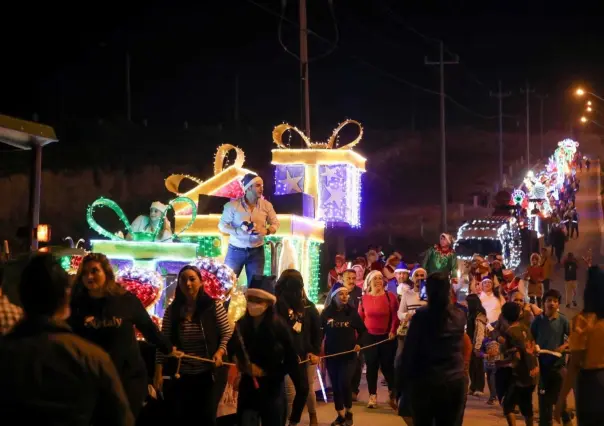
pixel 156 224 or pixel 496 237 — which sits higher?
pixel 496 237

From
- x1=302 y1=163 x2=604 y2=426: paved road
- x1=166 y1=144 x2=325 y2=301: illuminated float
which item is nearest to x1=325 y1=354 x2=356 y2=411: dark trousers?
x1=302 y1=163 x2=604 y2=426: paved road

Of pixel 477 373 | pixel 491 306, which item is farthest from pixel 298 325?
pixel 477 373

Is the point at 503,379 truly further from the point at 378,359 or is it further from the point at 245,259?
the point at 245,259

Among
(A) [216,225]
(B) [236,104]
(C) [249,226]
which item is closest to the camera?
(C) [249,226]

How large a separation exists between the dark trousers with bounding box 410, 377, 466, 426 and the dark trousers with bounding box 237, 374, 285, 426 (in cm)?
126

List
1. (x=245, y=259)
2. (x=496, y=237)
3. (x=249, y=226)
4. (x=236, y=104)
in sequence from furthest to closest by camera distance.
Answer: (x=236, y=104), (x=496, y=237), (x=245, y=259), (x=249, y=226)

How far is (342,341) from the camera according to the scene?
12180 mm

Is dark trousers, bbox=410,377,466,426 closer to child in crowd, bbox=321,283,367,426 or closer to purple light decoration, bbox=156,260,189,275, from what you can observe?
child in crowd, bbox=321,283,367,426

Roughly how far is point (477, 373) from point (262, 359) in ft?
24.9

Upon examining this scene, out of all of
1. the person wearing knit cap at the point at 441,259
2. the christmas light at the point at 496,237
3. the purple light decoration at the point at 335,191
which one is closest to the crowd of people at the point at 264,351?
the purple light decoration at the point at 335,191

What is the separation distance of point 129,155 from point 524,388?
54993mm

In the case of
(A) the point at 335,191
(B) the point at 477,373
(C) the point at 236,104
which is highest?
(C) the point at 236,104

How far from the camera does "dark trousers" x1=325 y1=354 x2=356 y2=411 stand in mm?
11711

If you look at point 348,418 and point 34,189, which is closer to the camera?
point 348,418
